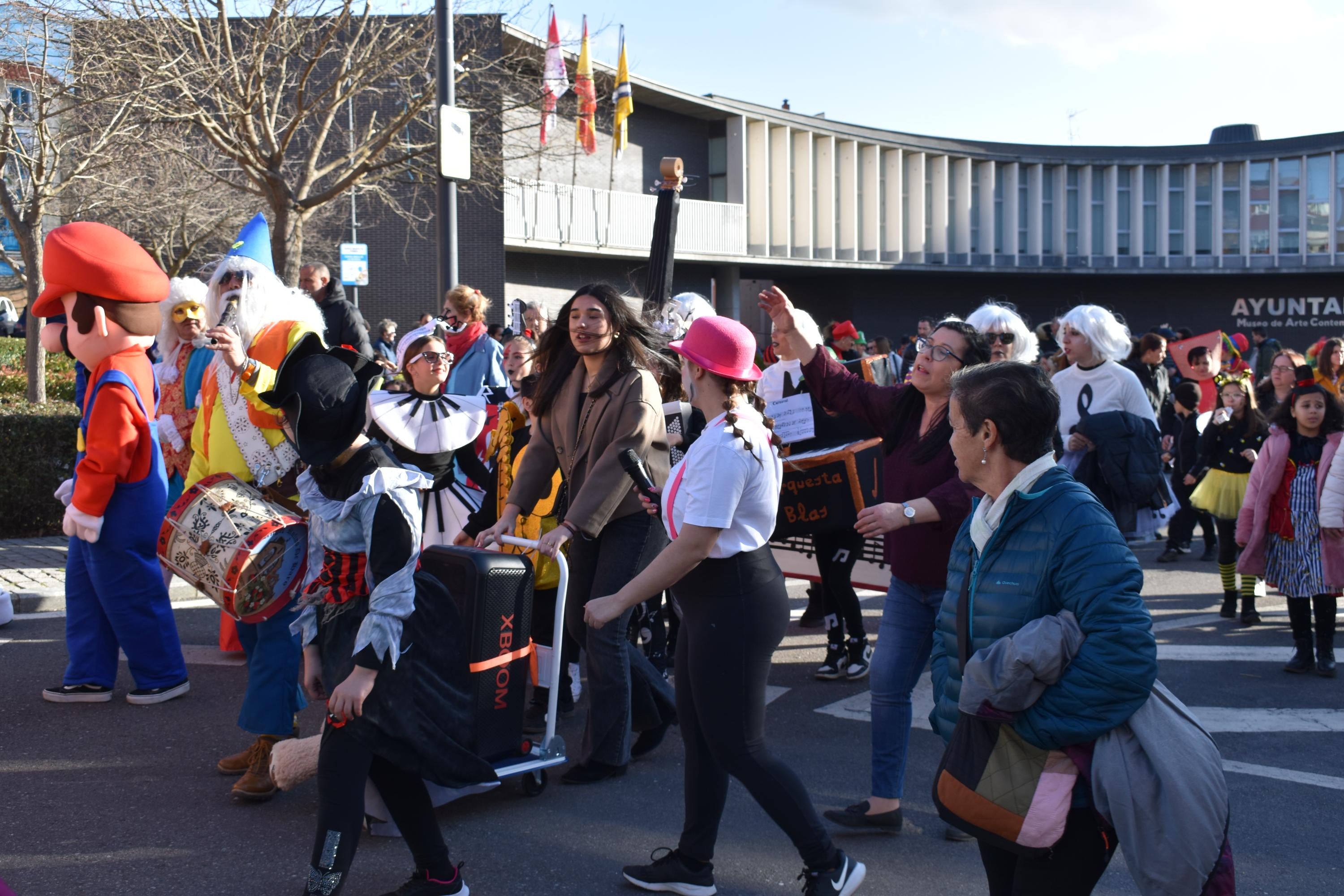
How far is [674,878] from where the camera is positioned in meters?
3.78

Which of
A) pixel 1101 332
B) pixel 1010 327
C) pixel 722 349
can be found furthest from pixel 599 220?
pixel 722 349

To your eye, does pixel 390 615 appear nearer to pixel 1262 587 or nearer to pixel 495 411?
pixel 495 411

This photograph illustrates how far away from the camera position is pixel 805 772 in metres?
5.04

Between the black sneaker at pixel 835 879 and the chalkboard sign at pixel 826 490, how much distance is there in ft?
7.59

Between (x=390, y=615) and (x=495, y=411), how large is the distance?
3.60 metres

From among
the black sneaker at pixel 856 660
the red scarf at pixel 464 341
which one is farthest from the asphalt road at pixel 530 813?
the red scarf at pixel 464 341

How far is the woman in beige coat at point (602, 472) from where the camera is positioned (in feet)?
15.5

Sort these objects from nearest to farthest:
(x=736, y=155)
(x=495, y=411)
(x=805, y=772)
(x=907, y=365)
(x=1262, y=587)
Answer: (x=805, y=772), (x=495, y=411), (x=1262, y=587), (x=907, y=365), (x=736, y=155)

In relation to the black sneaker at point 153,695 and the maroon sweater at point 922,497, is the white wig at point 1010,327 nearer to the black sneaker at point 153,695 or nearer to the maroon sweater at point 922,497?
the maroon sweater at point 922,497

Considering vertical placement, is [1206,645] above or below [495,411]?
below

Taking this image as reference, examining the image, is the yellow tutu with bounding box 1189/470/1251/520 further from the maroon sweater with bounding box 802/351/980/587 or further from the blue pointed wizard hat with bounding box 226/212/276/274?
the blue pointed wizard hat with bounding box 226/212/276/274

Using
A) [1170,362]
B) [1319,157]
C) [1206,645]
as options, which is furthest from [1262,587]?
[1319,157]

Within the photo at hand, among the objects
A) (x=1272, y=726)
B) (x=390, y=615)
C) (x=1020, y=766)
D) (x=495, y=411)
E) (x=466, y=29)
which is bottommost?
(x=1272, y=726)

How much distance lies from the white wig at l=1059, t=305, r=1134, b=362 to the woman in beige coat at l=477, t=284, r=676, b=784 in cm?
254
